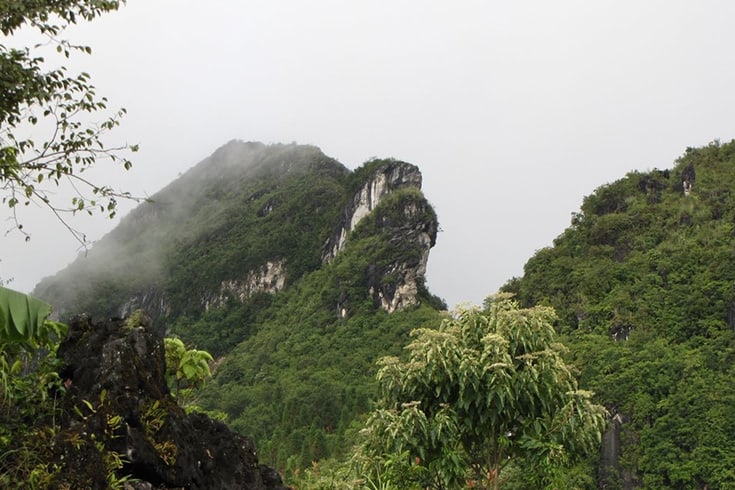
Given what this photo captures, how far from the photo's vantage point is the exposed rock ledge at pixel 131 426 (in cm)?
395

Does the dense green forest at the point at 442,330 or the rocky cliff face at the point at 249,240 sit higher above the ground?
the rocky cliff face at the point at 249,240

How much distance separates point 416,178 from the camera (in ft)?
320

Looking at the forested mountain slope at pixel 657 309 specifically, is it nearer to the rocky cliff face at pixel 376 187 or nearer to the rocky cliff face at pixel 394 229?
the rocky cliff face at pixel 394 229

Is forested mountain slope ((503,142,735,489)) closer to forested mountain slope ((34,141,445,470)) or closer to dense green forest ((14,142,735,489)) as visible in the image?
dense green forest ((14,142,735,489))

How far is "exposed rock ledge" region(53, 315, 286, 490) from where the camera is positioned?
3.95 meters

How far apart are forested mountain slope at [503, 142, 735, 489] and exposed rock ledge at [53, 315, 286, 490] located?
1339 inches

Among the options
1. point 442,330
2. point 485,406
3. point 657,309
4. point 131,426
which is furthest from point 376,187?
point 131,426

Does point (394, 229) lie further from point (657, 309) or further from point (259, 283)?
point (657, 309)

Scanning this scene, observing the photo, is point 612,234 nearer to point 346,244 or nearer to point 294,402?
point 294,402

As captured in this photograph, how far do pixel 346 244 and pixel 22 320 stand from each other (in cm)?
9682

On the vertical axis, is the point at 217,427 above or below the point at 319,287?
below

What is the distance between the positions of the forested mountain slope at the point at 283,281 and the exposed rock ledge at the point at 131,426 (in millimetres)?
36300

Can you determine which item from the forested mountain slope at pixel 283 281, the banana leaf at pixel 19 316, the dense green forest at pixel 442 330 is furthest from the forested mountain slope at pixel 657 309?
the banana leaf at pixel 19 316

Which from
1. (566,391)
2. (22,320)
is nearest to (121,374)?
(22,320)
